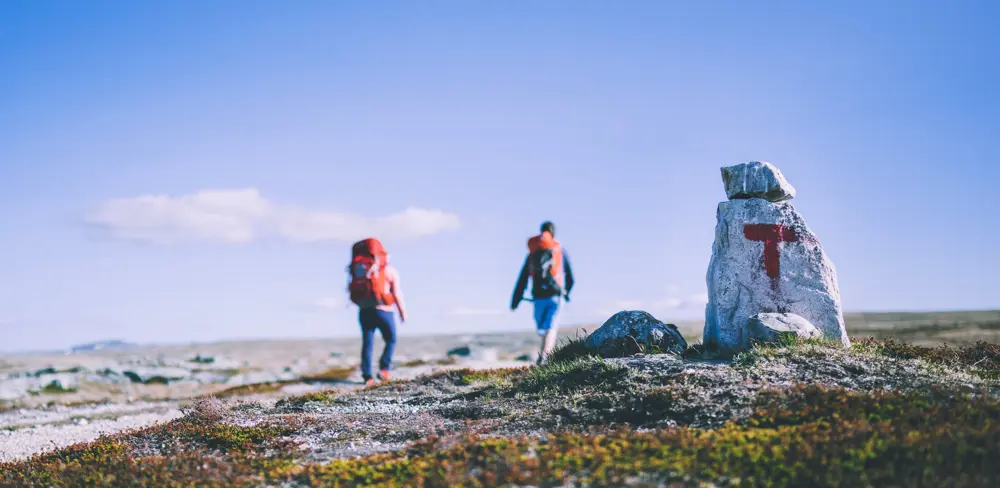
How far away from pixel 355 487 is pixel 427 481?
2.23 feet

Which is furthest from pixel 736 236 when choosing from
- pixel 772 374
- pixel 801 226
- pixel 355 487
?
pixel 355 487

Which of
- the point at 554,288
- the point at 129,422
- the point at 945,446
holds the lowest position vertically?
the point at 129,422

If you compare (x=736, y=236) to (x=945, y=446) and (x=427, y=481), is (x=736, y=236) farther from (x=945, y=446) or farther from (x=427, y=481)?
(x=427, y=481)

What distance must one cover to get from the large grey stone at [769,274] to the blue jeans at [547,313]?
4317mm

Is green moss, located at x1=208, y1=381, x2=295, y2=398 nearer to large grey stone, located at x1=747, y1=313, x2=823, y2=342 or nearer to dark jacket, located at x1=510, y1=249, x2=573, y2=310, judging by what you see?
dark jacket, located at x1=510, y1=249, x2=573, y2=310

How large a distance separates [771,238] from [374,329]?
9.04 metres

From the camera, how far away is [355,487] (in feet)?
20.1

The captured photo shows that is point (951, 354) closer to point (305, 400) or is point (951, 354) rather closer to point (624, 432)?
point (624, 432)

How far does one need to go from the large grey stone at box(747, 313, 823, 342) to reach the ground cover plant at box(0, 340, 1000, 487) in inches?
13.3

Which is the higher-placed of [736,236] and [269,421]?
[736,236]

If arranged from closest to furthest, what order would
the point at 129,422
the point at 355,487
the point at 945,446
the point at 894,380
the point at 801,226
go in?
1. the point at 945,446
2. the point at 355,487
3. the point at 894,380
4. the point at 801,226
5. the point at 129,422

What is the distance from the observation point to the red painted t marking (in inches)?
476

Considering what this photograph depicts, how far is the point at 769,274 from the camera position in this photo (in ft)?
39.6

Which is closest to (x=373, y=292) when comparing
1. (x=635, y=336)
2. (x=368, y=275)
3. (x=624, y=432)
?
(x=368, y=275)
